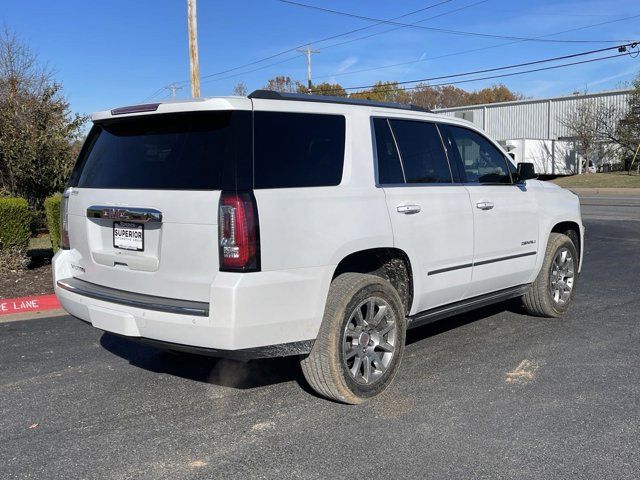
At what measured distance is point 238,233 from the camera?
3447mm

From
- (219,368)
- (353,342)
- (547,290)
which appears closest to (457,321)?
(547,290)

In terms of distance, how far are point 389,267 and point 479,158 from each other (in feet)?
5.35

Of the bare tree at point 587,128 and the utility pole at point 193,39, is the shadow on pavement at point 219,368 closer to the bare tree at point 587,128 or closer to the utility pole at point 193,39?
the utility pole at point 193,39

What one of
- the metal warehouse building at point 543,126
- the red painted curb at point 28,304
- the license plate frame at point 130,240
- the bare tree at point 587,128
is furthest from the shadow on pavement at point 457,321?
the bare tree at point 587,128

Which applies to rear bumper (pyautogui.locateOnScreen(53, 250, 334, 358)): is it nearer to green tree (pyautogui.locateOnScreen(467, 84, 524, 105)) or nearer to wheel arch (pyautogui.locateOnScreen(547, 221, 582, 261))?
wheel arch (pyautogui.locateOnScreen(547, 221, 582, 261))

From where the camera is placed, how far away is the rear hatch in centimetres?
357

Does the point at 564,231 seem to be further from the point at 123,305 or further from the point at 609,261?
the point at 123,305

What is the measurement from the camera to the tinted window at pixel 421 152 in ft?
15.3

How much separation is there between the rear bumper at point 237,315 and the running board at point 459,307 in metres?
1.18

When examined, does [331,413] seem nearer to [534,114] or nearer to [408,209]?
[408,209]

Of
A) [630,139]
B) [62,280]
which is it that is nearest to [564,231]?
[62,280]

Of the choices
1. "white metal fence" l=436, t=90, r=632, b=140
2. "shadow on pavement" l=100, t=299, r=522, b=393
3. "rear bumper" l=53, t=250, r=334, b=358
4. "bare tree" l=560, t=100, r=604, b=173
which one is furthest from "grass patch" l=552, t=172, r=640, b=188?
"rear bumper" l=53, t=250, r=334, b=358

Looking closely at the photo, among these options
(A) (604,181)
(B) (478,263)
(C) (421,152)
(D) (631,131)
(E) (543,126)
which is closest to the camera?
(C) (421,152)

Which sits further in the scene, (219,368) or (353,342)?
(219,368)
